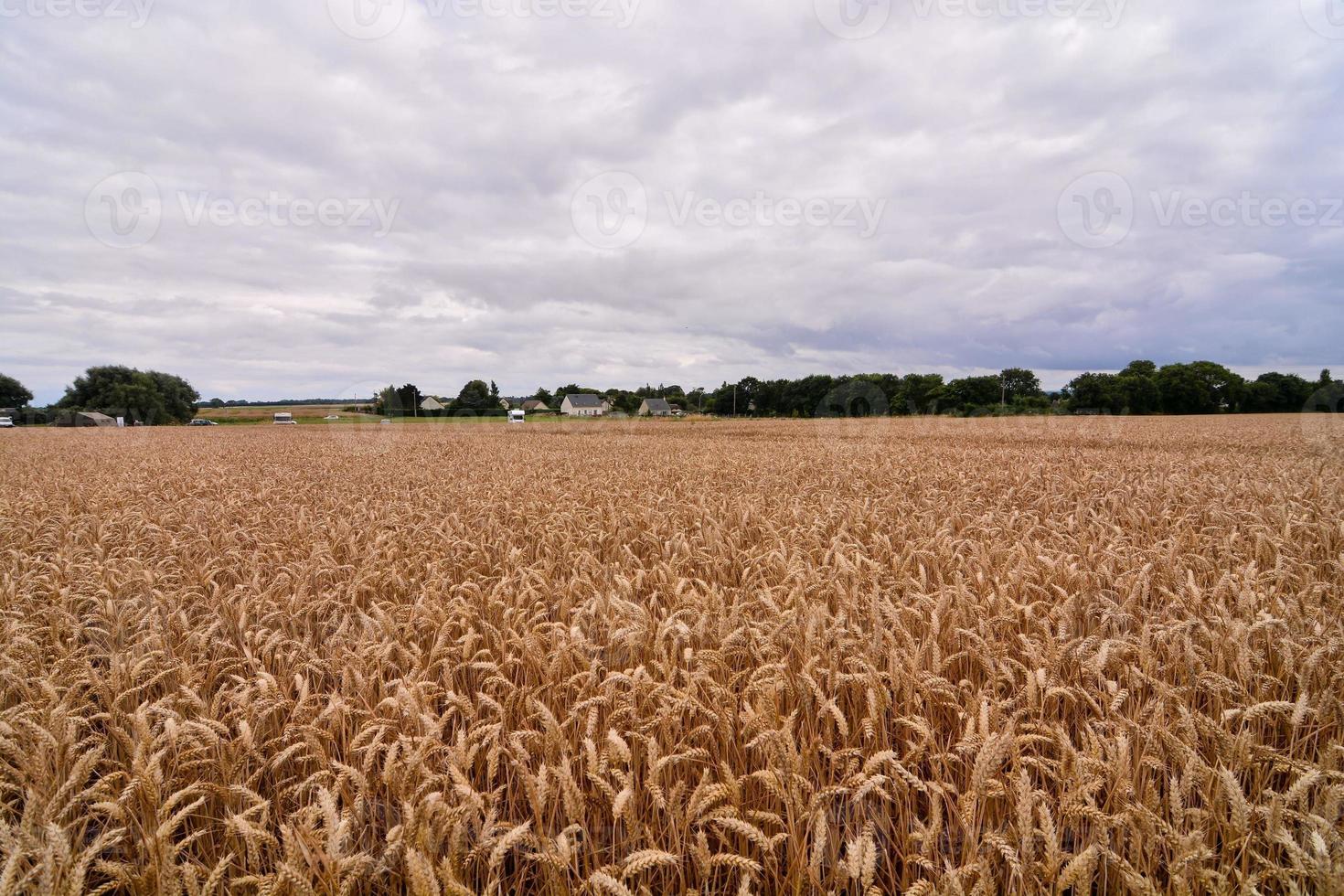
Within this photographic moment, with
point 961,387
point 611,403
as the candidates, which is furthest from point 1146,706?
point 611,403

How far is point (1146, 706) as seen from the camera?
8.71 feet

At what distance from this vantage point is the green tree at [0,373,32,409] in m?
112

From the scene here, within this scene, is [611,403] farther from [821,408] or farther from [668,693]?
[668,693]

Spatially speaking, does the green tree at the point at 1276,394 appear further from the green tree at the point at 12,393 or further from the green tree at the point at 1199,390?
the green tree at the point at 12,393

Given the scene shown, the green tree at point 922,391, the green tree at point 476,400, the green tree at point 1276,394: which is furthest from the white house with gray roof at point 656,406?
the green tree at point 1276,394

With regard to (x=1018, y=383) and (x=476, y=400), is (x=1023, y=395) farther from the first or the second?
(x=476, y=400)

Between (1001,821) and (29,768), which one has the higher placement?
(29,768)

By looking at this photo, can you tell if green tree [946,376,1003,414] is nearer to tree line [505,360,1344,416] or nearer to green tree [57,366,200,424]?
tree line [505,360,1344,416]

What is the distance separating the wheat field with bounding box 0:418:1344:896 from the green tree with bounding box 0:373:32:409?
157510 millimetres

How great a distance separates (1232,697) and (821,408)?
373 ft

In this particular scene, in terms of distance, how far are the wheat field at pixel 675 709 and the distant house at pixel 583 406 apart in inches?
5465

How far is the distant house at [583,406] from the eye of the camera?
14475 centimetres

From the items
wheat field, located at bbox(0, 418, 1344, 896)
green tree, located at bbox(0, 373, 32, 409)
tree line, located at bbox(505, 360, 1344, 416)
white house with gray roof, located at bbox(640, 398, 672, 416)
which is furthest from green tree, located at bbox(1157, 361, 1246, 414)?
green tree, located at bbox(0, 373, 32, 409)

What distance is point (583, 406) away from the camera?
145 metres
